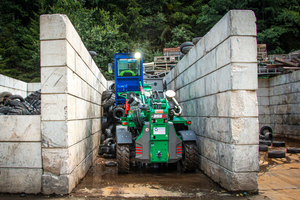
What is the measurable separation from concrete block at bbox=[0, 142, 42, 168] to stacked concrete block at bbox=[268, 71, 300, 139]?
34.9 feet

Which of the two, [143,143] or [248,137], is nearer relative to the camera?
[248,137]

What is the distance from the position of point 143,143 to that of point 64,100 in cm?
227

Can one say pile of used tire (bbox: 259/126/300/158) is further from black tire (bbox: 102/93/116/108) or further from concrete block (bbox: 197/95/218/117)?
black tire (bbox: 102/93/116/108)

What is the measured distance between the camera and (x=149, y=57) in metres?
29.3

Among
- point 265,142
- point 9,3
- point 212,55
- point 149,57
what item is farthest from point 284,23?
point 9,3

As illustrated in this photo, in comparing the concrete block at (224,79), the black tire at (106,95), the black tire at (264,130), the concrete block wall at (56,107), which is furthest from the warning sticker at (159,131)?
the black tire at (264,130)

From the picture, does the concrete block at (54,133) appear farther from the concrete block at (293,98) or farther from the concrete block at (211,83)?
the concrete block at (293,98)

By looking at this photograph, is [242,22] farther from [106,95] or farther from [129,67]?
[106,95]

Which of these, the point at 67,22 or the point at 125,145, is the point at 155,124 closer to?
the point at 125,145

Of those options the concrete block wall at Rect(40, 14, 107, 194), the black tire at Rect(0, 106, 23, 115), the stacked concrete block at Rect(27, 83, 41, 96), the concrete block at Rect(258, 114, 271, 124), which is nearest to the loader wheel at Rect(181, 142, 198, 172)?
the concrete block wall at Rect(40, 14, 107, 194)

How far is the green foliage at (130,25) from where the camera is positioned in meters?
22.3

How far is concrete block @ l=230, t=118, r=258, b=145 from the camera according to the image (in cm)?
418

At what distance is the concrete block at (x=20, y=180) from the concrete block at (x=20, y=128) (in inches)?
22.8

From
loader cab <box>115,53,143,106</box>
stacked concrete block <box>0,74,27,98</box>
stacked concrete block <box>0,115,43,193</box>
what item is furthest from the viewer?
stacked concrete block <box>0,74,27,98</box>
